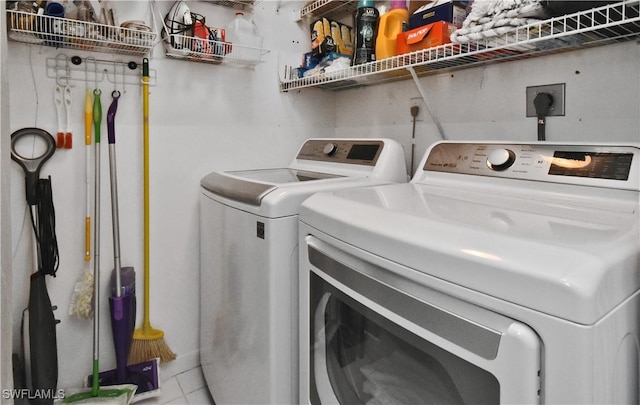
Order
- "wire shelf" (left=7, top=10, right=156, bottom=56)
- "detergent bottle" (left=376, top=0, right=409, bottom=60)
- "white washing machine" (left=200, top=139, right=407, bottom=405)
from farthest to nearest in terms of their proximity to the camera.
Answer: "detergent bottle" (left=376, top=0, right=409, bottom=60) → "wire shelf" (left=7, top=10, right=156, bottom=56) → "white washing machine" (left=200, top=139, right=407, bottom=405)

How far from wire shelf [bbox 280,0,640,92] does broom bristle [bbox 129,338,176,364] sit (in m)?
1.51

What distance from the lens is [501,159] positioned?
4.01 ft

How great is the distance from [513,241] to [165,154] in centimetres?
164

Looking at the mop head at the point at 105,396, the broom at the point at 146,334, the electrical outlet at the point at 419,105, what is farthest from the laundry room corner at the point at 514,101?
the mop head at the point at 105,396

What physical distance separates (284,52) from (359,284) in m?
1.68

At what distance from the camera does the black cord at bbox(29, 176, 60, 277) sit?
1532mm

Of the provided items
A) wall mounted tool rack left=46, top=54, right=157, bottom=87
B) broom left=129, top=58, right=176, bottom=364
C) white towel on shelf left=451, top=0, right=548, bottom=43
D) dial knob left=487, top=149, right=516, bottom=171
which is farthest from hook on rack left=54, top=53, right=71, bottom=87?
dial knob left=487, top=149, right=516, bottom=171

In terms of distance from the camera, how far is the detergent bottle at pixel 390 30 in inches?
65.0

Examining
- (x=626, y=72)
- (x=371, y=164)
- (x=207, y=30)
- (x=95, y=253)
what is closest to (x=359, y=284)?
(x=371, y=164)

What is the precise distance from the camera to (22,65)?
59.4 inches

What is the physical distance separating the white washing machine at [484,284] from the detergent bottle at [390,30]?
0.62 metres

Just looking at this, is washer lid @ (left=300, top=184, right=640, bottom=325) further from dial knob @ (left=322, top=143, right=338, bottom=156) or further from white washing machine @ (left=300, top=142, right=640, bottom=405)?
dial knob @ (left=322, top=143, right=338, bottom=156)

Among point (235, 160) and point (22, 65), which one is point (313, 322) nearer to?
point (235, 160)

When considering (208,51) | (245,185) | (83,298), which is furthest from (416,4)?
(83,298)
